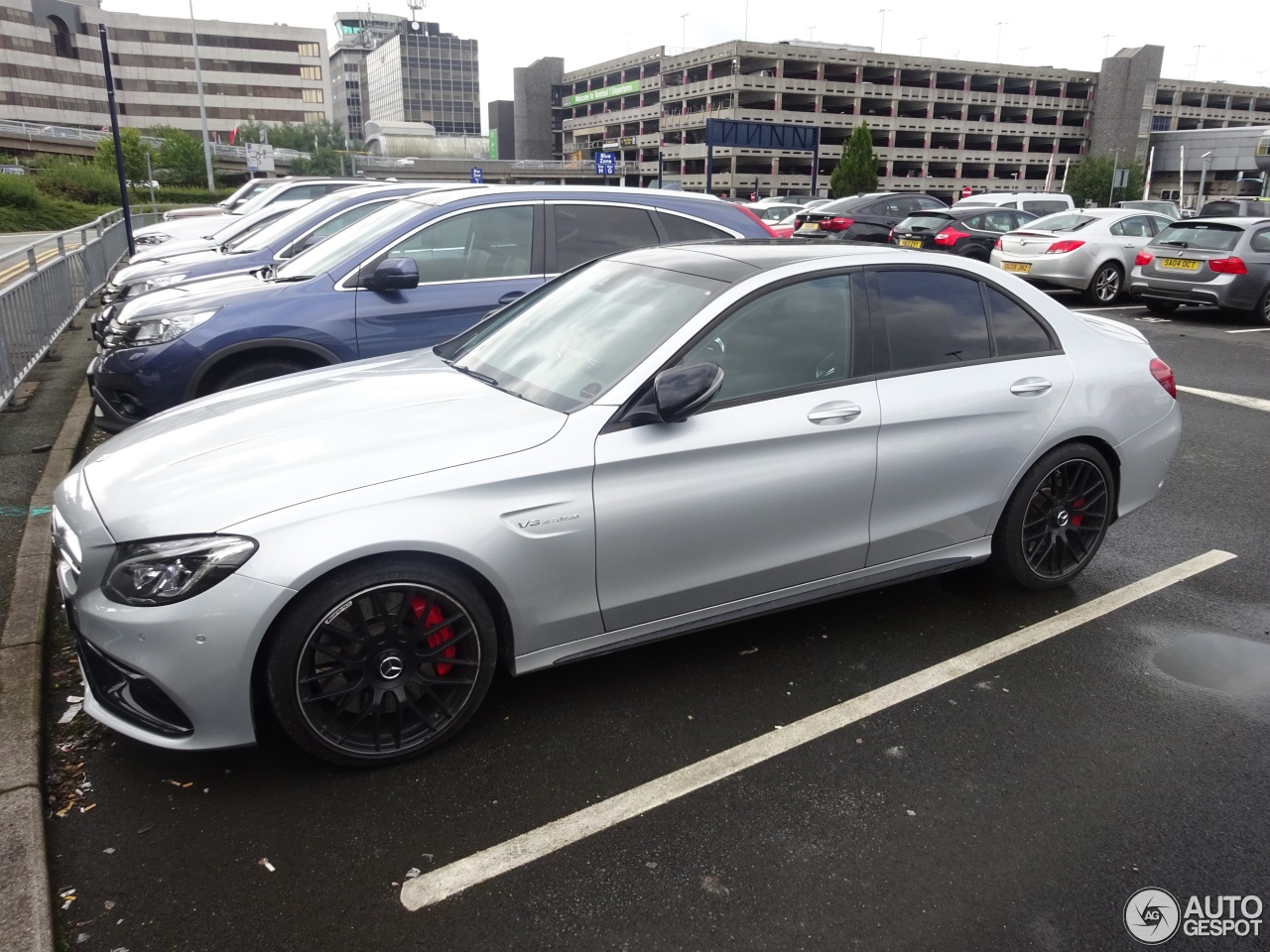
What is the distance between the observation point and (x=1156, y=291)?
45.4ft

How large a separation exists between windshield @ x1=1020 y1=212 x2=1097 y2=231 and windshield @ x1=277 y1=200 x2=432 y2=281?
1224 cm

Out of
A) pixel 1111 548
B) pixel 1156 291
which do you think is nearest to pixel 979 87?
pixel 1156 291

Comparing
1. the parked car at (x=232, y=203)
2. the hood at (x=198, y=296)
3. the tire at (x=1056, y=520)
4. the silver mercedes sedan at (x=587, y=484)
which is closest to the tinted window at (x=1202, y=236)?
the silver mercedes sedan at (x=587, y=484)

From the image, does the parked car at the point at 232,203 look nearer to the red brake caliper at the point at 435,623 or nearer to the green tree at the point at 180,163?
the red brake caliper at the point at 435,623

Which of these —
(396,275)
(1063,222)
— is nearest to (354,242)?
(396,275)

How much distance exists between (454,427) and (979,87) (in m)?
105

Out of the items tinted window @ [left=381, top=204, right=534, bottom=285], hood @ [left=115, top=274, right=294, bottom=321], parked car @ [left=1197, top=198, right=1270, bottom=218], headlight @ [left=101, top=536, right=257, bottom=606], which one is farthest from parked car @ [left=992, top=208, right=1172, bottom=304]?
headlight @ [left=101, top=536, right=257, bottom=606]

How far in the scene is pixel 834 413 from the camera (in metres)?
3.63

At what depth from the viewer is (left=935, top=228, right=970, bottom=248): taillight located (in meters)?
17.8

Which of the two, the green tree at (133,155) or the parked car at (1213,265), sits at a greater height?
the green tree at (133,155)

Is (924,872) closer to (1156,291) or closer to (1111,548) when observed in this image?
(1111,548)

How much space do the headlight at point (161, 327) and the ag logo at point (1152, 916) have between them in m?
5.71

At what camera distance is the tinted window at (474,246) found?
6320 mm

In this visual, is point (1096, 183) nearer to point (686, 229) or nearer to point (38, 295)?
point (686, 229)
